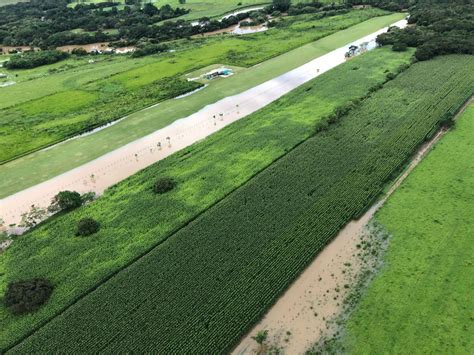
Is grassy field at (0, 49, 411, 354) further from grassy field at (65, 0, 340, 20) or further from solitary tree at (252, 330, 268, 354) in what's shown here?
grassy field at (65, 0, 340, 20)

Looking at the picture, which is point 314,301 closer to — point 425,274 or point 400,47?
point 425,274

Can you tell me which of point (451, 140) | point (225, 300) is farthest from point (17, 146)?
point (451, 140)

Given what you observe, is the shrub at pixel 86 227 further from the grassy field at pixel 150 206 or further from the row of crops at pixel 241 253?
the row of crops at pixel 241 253

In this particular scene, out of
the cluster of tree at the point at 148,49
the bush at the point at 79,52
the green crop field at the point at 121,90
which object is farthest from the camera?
the bush at the point at 79,52

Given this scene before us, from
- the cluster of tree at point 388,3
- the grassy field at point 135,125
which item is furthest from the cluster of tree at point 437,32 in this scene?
the grassy field at point 135,125

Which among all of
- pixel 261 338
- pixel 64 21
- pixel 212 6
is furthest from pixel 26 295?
pixel 212 6

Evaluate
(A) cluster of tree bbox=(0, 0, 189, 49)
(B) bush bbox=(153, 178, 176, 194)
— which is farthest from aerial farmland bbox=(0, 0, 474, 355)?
(A) cluster of tree bbox=(0, 0, 189, 49)

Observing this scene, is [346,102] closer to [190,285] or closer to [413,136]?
[413,136]
